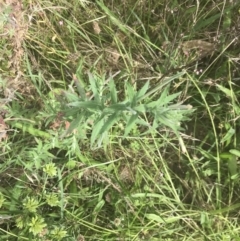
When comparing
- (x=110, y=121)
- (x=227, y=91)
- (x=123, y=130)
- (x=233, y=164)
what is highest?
(x=110, y=121)

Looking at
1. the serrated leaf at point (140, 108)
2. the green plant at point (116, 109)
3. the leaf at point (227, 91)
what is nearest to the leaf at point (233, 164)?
the leaf at point (227, 91)

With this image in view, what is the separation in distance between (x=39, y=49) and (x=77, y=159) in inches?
18.8

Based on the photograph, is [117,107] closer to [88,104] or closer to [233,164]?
[88,104]

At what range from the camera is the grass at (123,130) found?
173 cm

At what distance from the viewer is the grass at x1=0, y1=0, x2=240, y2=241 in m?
1.73

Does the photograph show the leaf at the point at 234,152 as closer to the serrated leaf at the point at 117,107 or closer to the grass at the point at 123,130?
the grass at the point at 123,130

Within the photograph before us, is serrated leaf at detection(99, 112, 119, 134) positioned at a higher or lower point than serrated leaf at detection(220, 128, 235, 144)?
higher

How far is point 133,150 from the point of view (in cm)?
182

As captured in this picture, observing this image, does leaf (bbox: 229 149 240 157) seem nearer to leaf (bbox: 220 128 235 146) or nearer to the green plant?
leaf (bbox: 220 128 235 146)

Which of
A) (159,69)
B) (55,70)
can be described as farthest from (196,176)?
(55,70)

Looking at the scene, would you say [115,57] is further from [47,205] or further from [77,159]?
[47,205]

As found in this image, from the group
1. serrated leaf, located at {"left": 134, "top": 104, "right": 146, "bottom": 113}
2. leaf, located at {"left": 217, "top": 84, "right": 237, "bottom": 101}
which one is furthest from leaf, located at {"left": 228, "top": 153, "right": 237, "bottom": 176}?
serrated leaf, located at {"left": 134, "top": 104, "right": 146, "bottom": 113}

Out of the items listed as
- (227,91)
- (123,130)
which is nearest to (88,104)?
(123,130)

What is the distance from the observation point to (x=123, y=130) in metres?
1.77
